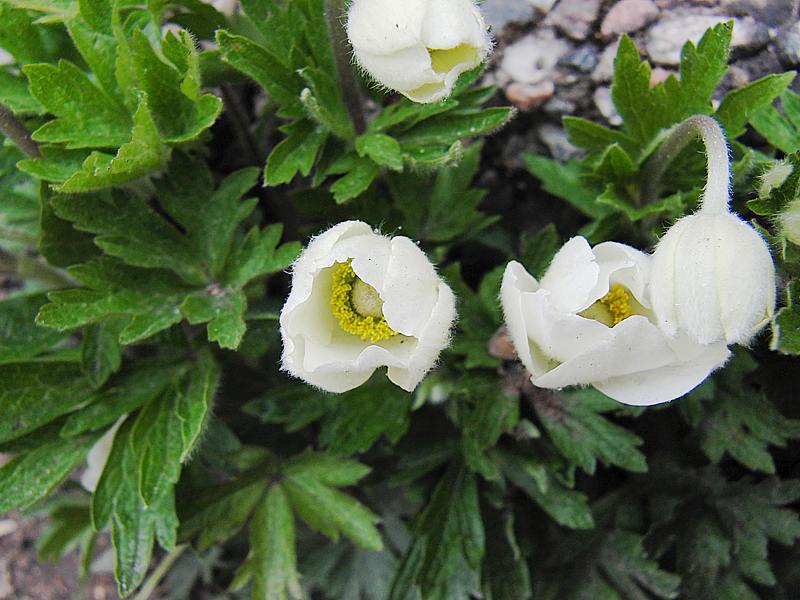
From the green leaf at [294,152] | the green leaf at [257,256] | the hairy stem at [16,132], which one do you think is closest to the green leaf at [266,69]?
the green leaf at [294,152]

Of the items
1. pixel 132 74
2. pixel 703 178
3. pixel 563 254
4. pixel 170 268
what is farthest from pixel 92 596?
pixel 703 178

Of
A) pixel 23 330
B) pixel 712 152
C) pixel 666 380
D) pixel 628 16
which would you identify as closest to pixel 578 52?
pixel 628 16

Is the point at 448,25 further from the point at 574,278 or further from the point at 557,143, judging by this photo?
the point at 557,143

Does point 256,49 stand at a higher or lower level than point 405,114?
higher

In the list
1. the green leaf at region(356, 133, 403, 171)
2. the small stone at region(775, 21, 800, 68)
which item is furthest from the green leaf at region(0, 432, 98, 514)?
the small stone at region(775, 21, 800, 68)

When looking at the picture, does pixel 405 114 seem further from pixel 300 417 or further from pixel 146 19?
pixel 300 417

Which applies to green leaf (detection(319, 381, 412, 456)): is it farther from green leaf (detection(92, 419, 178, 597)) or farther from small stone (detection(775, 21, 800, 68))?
small stone (detection(775, 21, 800, 68))

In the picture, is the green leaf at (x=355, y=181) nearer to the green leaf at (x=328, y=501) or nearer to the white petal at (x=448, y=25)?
the white petal at (x=448, y=25)
